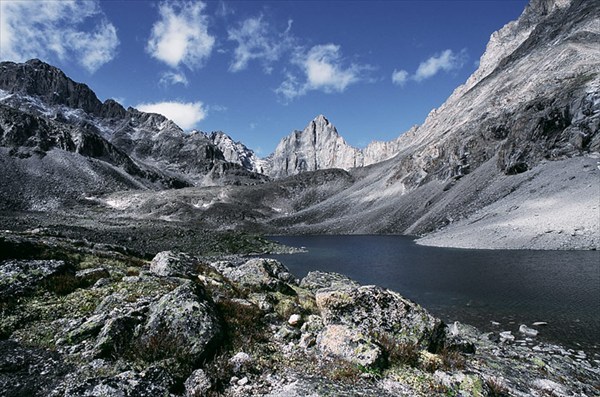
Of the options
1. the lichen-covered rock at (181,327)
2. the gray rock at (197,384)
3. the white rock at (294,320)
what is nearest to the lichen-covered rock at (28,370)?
the lichen-covered rock at (181,327)

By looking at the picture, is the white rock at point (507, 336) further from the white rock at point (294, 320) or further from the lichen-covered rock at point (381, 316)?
the white rock at point (294, 320)

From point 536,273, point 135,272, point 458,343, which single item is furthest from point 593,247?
point 135,272

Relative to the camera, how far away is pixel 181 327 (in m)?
10.4

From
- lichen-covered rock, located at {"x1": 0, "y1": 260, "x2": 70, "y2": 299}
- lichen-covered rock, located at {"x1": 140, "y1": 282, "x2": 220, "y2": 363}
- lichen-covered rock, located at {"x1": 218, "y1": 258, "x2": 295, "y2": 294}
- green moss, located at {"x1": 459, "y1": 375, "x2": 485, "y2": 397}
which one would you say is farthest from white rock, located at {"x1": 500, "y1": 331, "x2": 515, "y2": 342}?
lichen-covered rock, located at {"x1": 0, "y1": 260, "x2": 70, "y2": 299}

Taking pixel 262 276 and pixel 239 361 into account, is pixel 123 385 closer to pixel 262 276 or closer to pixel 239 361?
pixel 239 361

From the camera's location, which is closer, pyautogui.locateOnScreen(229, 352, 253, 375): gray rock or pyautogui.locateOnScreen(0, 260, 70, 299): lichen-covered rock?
pyautogui.locateOnScreen(229, 352, 253, 375): gray rock

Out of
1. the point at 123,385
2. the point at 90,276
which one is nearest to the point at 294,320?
the point at 123,385

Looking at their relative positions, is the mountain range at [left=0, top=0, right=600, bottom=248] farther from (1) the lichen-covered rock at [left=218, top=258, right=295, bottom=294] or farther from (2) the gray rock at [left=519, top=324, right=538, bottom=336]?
(1) the lichen-covered rock at [left=218, top=258, right=295, bottom=294]

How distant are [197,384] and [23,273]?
30.7 feet

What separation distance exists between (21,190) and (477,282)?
198 m

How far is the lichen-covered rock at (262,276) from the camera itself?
18359 mm

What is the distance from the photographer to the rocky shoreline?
9.13 m

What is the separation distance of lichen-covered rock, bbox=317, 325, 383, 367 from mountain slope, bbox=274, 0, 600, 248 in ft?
197

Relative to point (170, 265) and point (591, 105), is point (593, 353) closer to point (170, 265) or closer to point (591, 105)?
point (170, 265)
